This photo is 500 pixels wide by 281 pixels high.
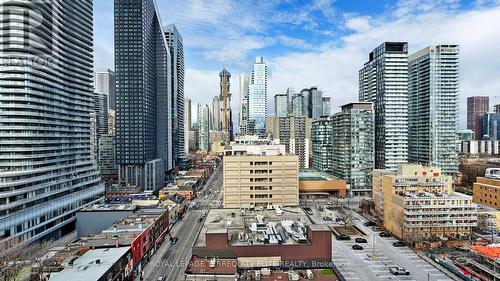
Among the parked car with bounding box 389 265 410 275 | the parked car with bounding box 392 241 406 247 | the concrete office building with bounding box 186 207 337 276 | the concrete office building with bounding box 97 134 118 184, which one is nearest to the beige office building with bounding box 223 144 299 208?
the parked car with bounding box 392 241 406 247

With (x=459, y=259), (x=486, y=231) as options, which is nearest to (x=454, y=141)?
(x=486, y=231)

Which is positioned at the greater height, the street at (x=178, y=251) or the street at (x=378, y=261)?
the street at (x=378, y=261)

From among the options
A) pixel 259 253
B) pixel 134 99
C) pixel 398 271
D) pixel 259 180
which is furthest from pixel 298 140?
pixel 259 253

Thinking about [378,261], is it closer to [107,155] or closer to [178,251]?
[178,251]

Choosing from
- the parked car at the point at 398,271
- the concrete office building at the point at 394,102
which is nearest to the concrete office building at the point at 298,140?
the concrete office building at the point at 394,102

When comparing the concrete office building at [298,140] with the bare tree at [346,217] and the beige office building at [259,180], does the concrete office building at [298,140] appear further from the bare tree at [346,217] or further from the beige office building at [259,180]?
the beige office building at [259,180]
